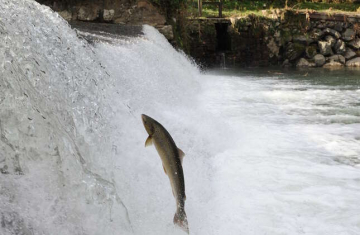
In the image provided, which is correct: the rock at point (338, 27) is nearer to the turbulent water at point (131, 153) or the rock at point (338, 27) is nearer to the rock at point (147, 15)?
the rock at point (147, 15)

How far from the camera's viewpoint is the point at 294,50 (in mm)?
14117

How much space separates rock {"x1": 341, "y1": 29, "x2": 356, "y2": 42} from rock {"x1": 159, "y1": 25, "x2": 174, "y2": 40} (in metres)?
6.64

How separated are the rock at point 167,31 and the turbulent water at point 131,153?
417cm

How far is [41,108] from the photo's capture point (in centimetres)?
256

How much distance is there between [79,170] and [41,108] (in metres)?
0.44

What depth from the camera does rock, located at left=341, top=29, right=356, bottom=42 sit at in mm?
13914

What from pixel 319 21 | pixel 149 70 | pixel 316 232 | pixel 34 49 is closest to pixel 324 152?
pixel 316 232

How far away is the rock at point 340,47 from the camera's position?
13891 millimetres

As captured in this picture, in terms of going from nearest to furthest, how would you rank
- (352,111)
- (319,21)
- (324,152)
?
1. (324,152)
2. (352,111)
3. (319,21)

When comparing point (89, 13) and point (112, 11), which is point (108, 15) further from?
point (89, 13)

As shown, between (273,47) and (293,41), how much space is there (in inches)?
27.2

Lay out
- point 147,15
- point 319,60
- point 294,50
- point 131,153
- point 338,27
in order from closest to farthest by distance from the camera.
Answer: point 131,153 < point 147,15 < point 319,60 < point 338,27 < point 294,50

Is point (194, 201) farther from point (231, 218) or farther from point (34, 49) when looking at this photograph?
point (34, 49)

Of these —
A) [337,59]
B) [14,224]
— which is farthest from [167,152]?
[337,59]
